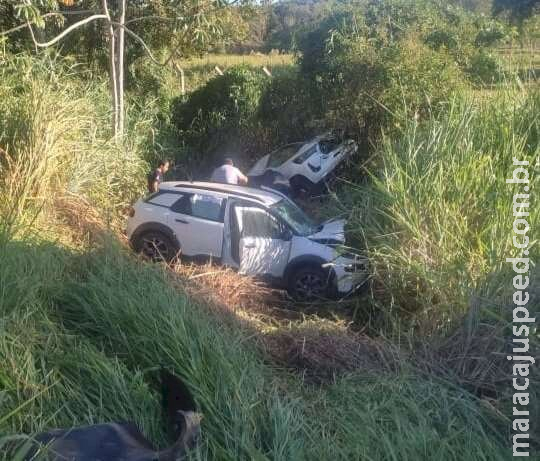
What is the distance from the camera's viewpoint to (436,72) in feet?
43.8

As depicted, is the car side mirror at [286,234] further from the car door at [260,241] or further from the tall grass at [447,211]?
the tall grass at [447,211]

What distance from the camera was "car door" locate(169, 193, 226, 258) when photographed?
9898 millimetres

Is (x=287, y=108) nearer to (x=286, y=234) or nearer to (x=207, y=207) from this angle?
(x=207, y=207)

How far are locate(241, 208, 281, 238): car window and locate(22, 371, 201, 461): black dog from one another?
545cm

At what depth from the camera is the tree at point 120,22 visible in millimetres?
12031

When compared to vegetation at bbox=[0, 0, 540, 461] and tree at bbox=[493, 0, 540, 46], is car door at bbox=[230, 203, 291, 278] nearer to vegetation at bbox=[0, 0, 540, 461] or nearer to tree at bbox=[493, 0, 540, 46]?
vegetation at bbox=[0, 0, 540, 461]

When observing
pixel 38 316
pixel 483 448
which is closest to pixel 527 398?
pixel 483 448

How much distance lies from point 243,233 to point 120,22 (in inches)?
215

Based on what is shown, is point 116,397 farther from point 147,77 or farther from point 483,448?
point 147,77

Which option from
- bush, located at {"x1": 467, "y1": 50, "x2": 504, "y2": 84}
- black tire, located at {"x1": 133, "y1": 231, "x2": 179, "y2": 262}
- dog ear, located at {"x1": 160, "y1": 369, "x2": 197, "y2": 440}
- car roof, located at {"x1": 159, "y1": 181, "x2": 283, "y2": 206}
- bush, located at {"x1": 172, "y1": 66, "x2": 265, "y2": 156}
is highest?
bush, located at {"x1": 467, "y1": 50, "x2": 504, "y2": 84}

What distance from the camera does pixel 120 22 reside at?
1287 cm

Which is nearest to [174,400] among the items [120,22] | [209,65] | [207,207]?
[207,207]

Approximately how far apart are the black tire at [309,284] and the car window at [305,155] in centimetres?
524

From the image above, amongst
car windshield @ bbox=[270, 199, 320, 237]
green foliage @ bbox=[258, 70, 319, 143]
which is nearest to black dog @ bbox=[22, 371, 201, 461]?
car windshield @ bbox=[270, 199, 320, 237]
